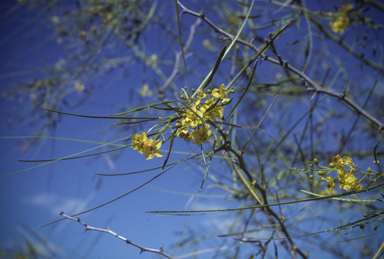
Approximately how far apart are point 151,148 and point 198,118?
11 cm

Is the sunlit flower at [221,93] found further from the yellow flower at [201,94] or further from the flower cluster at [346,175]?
the flower cluster at [346,175]

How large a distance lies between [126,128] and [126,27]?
65 centimetres

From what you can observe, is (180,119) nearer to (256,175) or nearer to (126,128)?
(256,175)

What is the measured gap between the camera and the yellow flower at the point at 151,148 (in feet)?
1.52

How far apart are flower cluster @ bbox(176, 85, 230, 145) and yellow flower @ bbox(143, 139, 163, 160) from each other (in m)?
0.05

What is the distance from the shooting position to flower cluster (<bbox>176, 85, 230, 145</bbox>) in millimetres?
443

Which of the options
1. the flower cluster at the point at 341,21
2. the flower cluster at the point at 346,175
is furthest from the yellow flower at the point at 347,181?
the flower cluster at the point at 341,21

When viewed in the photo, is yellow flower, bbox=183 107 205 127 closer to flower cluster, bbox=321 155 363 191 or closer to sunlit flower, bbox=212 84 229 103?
sunlit flower, bbox=212 84 229 103

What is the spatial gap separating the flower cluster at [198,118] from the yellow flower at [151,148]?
0.05 meters

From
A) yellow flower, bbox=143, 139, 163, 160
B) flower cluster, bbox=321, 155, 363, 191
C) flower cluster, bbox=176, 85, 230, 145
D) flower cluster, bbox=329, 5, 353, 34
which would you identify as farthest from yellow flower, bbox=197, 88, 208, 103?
flower cluster, bbox=329, 5, 353, 34

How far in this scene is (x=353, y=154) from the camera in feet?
4.62

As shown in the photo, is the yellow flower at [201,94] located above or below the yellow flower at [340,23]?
below

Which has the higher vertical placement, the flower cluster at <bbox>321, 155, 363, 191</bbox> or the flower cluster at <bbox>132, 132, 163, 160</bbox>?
the flower cluster at <bbox>132, 132, 163, 160</bbox>

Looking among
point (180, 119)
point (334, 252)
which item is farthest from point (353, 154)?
point (180, 119)
